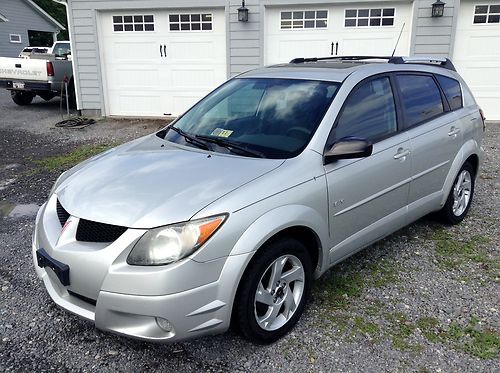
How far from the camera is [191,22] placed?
10.0 m

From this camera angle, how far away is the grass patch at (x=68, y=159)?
6.86 metres

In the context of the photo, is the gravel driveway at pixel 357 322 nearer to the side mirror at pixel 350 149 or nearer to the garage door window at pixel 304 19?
the side mirror at pixel 350 149

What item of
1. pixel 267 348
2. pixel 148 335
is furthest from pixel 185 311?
pixel 267 348

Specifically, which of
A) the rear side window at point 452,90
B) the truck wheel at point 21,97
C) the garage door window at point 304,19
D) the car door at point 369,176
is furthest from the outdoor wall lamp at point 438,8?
the truck wheel at point 21,97

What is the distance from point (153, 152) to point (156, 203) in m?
0.84

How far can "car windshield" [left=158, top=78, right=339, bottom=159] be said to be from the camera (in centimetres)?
300

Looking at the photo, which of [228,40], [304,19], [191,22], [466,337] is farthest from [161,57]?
[466,337]

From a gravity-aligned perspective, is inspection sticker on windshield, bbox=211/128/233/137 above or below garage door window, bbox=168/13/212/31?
below

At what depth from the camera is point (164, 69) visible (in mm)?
10359

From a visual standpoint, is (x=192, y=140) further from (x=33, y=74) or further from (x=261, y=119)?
(x=33, y=74)

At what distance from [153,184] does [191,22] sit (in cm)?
829

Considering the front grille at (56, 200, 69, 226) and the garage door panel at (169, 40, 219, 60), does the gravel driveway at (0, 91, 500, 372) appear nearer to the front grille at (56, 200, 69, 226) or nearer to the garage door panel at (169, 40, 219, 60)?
the front grille at (56, 200, 69, 226)

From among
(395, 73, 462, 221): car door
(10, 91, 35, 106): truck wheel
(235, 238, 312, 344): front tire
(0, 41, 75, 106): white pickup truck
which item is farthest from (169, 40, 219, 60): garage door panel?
(235, 238, 312, 344): front tire

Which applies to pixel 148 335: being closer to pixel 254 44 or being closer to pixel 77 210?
pixel 77 210
